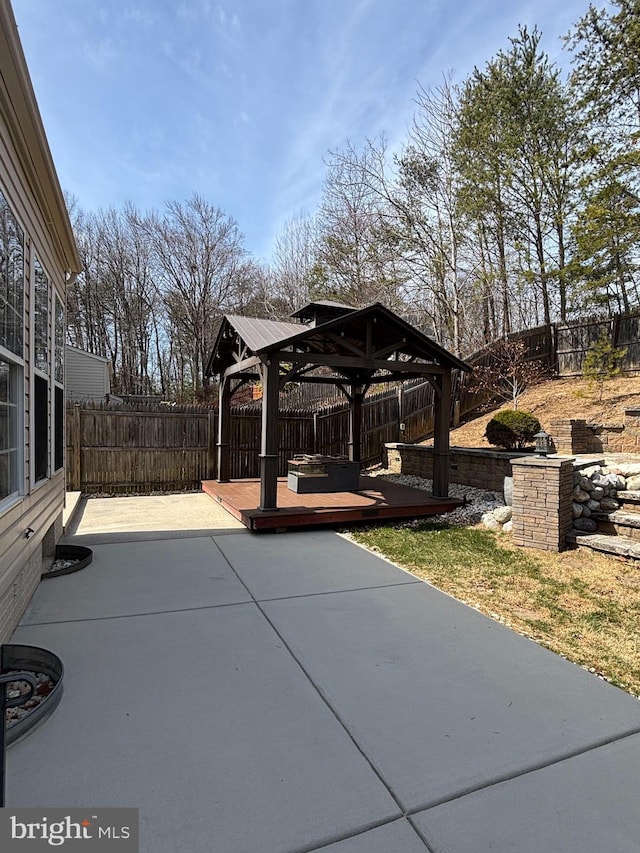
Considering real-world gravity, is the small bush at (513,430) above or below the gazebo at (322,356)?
below

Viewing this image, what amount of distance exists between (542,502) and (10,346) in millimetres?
5338

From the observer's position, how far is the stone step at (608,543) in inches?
189

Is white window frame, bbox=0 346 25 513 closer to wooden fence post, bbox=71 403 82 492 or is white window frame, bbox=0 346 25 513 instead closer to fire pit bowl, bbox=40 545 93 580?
fire pit bowl, bbox=40 545 93 580

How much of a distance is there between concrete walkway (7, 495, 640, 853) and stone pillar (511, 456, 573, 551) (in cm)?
199

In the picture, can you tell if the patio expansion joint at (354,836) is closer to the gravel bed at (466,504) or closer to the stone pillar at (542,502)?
the stone pillar at (542,502)

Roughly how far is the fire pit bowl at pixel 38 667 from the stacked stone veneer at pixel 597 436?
329 inches

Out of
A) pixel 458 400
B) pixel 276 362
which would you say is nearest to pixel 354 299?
pixel 458 400

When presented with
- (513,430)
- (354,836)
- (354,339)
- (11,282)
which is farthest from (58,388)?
(513,430)

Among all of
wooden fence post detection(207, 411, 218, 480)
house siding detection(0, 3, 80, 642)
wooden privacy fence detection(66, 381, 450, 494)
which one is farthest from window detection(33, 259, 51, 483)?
wooden fence post detection(207, 411, 218, 480)

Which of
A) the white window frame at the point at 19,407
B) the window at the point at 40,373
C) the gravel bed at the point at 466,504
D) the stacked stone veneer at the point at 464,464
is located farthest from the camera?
the stacked stone veneer at the point at 464,464

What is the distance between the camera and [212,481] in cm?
946

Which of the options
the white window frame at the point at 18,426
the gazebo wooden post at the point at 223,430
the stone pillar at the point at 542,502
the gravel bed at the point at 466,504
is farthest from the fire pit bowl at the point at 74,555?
the stone pillar at the point at 542,502

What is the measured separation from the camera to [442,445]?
741cm

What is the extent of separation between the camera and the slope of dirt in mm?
10211
